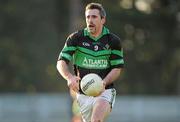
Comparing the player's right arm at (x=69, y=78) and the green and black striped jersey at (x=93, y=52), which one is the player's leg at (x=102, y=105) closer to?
the green and black striped jersey at (x=93, y=52)

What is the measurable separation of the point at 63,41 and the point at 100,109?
104 feet

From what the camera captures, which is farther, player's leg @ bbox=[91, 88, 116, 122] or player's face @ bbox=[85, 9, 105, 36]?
player's leg @ bbox=[91, 88, 116, 122]

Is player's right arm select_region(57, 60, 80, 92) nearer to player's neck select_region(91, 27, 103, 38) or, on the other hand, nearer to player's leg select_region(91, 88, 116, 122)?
player's leg select_region(91, 88, 116, 122)

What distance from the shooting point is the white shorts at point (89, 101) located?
39.2 feet

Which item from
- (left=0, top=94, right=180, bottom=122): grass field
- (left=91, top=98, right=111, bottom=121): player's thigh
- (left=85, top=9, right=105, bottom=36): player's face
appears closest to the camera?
(left=85, top=9, right=105, bottom=36): player's face

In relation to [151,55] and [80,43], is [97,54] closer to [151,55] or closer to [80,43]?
[80,43]

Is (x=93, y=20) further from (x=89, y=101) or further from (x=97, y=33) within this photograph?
(x=89, y=101)

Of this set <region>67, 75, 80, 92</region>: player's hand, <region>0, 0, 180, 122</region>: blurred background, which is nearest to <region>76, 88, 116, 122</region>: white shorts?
<region>67, 75, 80, 92</region>: player's hand

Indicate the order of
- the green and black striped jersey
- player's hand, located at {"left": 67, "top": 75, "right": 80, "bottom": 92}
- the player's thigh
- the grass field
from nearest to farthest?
player's hand, located at {"left": 67, "top": 75, "right": 80, "bottom": 92} → the player's thigh → the green and black striped jersey → the grass field

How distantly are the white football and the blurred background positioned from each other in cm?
2828

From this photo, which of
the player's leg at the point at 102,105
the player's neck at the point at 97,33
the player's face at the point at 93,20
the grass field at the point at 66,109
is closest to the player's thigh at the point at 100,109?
the player's leg at the point at 102,105

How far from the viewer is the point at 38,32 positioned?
45469 millimetres

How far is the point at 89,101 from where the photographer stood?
12039mm

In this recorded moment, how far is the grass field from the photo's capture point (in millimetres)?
37906
